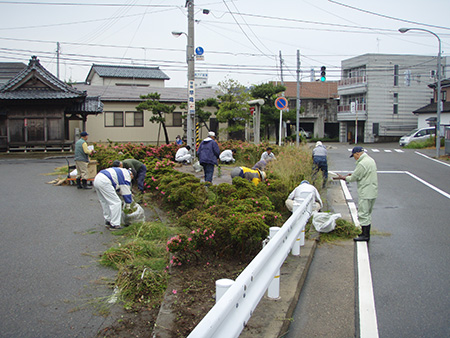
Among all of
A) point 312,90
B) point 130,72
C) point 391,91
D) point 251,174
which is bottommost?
point 251,174

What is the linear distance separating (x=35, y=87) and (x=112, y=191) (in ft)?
66.9

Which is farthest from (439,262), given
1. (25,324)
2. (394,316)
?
(25,324)

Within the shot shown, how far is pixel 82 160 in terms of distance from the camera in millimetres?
13086

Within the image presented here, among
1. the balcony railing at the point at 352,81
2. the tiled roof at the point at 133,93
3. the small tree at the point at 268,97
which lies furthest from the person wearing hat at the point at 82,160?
the balcony railing at the point at 352,81

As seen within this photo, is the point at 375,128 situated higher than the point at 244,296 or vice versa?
the point at 375,128

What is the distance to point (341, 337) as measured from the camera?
13.2ft

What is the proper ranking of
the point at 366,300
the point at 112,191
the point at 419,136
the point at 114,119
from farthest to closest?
the point at 419,136 → the point at 114,119 → the point at 112,191 → the point at 366,300

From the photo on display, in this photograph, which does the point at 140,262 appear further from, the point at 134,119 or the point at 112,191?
the point at 134,119

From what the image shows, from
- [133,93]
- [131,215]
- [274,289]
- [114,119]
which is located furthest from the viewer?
[133,93]

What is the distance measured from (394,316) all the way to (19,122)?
2613cm

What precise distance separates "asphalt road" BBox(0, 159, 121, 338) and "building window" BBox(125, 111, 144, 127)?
21968 mm

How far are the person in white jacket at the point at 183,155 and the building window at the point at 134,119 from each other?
15.5 meters

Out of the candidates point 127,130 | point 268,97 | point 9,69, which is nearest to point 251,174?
point 127,130

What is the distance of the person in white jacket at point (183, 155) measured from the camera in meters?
18.7
